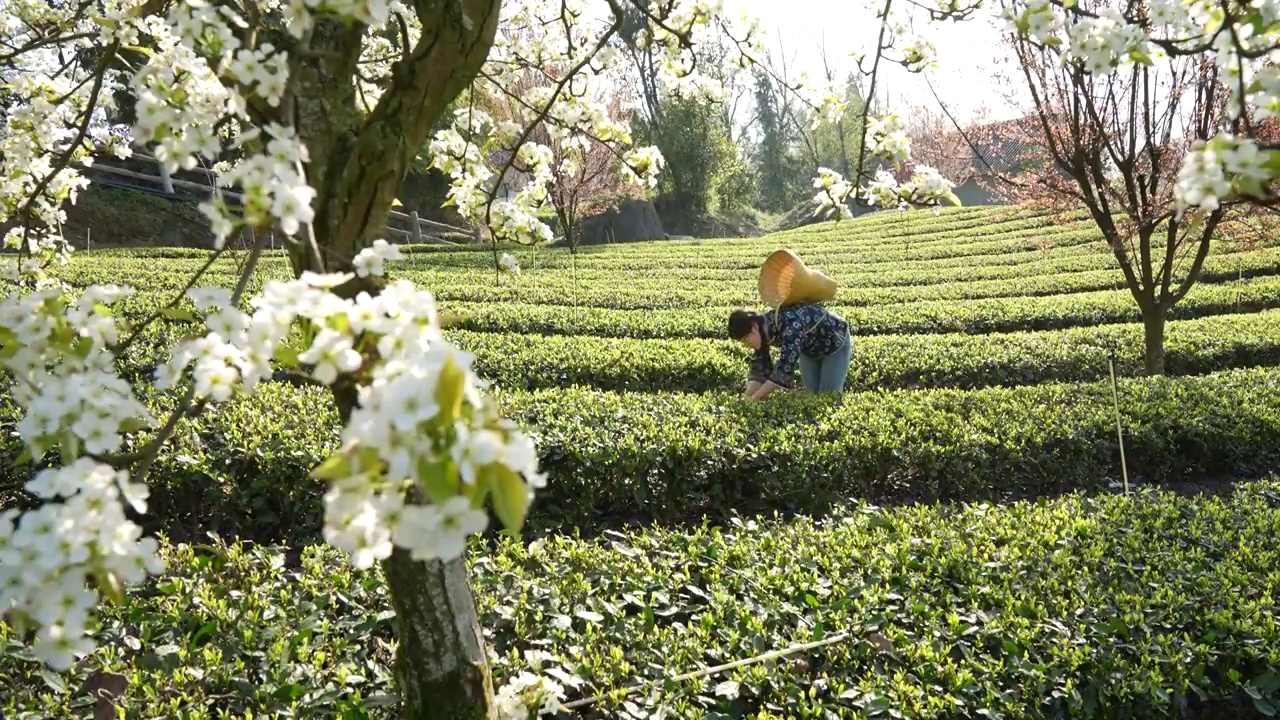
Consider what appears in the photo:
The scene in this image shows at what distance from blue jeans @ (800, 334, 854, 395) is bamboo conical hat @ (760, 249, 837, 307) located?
39cm

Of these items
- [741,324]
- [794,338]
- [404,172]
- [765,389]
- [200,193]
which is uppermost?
[200,193]

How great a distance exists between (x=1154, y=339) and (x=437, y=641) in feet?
20.0

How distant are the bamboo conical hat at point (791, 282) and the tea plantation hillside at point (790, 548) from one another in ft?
2.84

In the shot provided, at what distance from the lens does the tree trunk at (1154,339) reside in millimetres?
5859

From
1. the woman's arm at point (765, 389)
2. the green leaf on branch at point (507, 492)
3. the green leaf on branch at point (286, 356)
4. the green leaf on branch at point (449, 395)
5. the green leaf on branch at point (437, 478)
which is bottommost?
the woman's arm at point (765, 389)

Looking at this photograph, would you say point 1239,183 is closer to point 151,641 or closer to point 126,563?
point 126,563

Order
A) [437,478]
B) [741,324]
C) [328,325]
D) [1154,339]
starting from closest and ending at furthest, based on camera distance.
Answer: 1. [437,478]
2. [328,325]
3. [741,324]
4. [1154,339]

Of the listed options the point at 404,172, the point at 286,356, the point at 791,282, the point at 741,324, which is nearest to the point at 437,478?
the point at 286,356

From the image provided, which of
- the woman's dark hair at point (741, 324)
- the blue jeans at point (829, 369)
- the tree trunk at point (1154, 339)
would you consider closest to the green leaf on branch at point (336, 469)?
the woman's dark hair at point (741, 324)

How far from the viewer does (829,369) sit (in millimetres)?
5438

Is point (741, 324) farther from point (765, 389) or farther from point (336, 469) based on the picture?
point (336, 469)

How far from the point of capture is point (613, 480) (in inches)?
159

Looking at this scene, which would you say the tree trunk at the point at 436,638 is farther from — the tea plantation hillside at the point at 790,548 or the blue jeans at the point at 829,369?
the blue jeans at the point at 829,369

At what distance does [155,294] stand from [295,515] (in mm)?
4537
